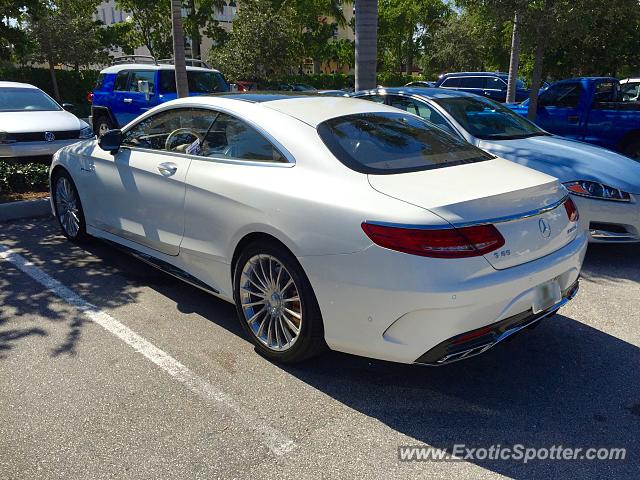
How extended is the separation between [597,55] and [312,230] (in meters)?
17.8

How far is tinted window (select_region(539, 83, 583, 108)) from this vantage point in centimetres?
999

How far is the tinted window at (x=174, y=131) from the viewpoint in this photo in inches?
165

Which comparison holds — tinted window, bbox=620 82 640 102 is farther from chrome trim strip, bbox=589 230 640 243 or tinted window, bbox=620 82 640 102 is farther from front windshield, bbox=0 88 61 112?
front windshield, bbox=0 88 61 112

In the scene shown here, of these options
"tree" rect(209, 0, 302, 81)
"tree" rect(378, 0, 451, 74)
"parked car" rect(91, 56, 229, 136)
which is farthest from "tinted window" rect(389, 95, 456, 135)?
"tree" rect(378, 0, 451, 74)

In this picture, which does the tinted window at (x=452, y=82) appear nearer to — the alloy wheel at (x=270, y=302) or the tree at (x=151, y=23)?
the tree at (x=151, y=23)

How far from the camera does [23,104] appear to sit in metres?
9.78

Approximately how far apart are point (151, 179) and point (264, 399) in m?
1.98

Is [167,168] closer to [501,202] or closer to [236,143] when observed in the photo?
[236,143]

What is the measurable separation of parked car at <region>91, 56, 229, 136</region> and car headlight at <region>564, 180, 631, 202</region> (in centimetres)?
951

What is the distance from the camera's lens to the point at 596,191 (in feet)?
17.4

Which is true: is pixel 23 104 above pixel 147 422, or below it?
above

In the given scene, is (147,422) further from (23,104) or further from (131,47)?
(131,47)

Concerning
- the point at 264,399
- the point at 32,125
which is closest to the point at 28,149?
the point at 32,125

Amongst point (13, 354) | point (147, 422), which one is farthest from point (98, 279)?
point (147, 422)
